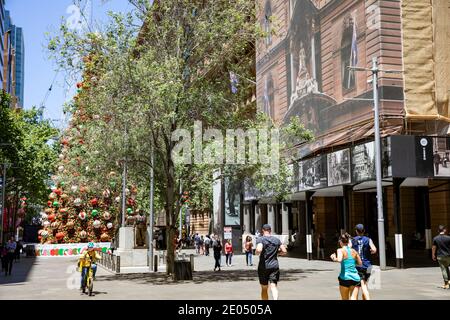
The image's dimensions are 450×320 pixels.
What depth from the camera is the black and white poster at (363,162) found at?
2645 cm

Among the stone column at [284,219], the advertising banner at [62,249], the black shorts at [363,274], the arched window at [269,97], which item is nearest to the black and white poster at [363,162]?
the black shorts at [363,274]

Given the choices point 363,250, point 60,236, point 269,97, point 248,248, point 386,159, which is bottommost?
point 248,248

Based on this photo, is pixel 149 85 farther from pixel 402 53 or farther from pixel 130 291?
pixel 402 53

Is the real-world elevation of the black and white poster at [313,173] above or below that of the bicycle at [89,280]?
above

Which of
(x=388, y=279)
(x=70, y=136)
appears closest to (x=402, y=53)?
(x=388, y=279)

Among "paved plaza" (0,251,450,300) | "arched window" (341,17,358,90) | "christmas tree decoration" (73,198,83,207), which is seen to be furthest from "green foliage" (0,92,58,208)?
"arched window" (341,17,358,90)

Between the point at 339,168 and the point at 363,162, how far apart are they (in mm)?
2246

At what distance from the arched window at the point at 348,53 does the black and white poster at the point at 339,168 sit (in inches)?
163

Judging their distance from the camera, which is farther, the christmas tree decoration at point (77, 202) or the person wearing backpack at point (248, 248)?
the christmas tree decoration at point (77, 202)

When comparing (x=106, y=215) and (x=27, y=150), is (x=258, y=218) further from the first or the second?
(x=27, y=150)

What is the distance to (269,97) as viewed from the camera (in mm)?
42625

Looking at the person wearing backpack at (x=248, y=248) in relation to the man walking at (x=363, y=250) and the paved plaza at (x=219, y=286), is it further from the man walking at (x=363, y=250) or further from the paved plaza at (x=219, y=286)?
the man walking at (x=363, y=250)

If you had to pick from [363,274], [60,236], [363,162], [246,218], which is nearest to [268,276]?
[363,274]

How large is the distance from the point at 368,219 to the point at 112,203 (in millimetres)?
23158
